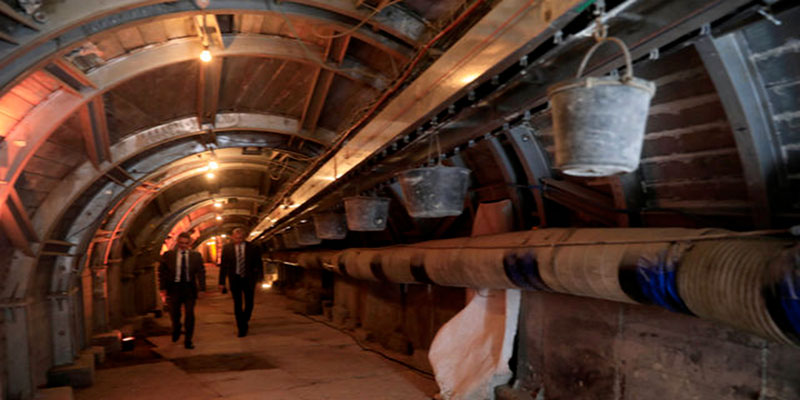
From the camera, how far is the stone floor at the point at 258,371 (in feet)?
21.4

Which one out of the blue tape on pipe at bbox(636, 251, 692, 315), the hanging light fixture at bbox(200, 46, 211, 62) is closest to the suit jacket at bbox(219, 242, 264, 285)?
the hanging light fixture at bbox(200, 46, 211, 62)

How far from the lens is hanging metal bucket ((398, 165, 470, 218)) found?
4520 millimetres

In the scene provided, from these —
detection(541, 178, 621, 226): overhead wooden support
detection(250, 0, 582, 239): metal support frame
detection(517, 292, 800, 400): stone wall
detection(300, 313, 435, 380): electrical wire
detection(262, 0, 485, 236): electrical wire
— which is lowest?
detection(300, 313, 435, 380): electrical wire

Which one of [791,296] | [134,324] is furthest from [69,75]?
[134,324]

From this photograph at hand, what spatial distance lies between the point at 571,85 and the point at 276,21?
4.55 meters

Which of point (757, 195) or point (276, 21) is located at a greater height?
point (276, 21)

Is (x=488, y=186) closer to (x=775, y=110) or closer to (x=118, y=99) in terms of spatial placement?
(x=775, y=110)

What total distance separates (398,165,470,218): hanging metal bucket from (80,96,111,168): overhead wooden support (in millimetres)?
4254

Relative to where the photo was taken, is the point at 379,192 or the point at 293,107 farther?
the point at 293,107

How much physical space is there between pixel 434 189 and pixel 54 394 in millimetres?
5045

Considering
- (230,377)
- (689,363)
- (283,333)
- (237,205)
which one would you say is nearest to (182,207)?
(237,205)

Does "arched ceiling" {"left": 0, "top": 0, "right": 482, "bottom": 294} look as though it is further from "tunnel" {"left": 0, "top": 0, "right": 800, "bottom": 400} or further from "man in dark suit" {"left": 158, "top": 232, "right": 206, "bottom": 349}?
"man in dark suit" {"left": 158, "top": 232, "right": 206, "bottom": 349}

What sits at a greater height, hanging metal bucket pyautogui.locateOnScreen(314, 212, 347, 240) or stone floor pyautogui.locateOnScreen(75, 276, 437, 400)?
hanging metal bucket pyautogui.locateOnScreen(314, 212, 347, 240)

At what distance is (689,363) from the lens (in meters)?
3.65
